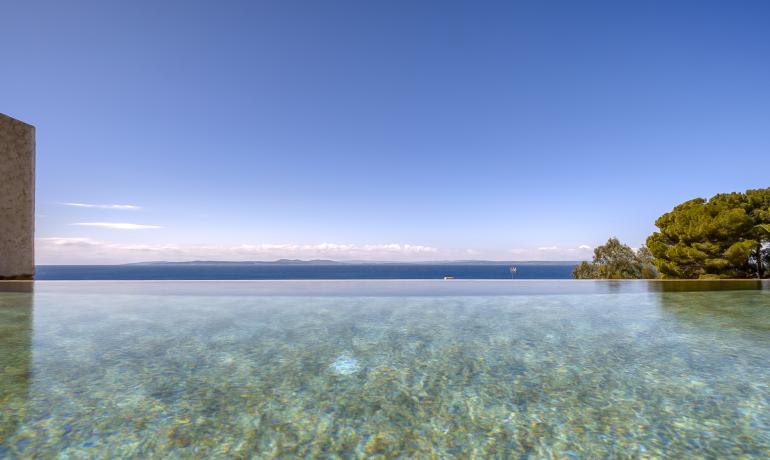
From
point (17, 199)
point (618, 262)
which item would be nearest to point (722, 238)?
point (618, 262)

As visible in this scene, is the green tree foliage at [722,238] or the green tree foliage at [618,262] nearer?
the green tree foliage at [722,238]

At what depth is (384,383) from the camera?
10.1ft

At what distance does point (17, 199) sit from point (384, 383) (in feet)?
45.8

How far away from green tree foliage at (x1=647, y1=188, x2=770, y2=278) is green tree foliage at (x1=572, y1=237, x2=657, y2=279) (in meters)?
17.6

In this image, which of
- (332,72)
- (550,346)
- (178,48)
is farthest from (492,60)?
(550,346)

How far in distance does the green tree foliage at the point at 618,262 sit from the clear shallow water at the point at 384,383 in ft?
102

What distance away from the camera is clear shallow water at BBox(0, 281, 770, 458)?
216cm

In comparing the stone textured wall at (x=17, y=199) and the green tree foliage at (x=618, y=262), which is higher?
the stone textured wall at (x=17, y=199)

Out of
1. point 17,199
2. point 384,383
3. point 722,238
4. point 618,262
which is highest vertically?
point 17,199

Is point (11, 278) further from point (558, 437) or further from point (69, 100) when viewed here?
point (558, 437)

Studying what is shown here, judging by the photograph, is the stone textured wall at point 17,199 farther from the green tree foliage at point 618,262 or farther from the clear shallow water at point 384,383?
the green tree foliage at point 618,262

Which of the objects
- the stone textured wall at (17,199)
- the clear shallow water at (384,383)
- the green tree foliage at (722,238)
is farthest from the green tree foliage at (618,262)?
the stone textured wall at (17,199)

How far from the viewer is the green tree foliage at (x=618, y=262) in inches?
1272

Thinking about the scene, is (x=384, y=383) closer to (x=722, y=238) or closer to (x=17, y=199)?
(x=17, y=199)
